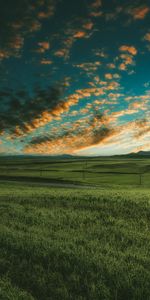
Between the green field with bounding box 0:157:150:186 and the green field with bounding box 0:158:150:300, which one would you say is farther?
the green field with bounding box 0:157:150:186

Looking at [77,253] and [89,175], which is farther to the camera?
[89,175]

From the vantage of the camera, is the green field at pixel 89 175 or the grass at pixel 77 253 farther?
the green field at pixel 89 175

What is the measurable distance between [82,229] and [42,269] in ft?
11.1

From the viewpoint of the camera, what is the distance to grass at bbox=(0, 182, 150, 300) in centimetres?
614

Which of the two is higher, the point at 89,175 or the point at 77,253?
the point at 89,175

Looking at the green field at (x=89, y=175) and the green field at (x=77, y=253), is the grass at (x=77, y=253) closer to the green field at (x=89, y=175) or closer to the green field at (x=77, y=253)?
the green field at (x=77, y=253)

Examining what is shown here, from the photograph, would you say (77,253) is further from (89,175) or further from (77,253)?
(89,175)

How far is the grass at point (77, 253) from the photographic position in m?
6.14

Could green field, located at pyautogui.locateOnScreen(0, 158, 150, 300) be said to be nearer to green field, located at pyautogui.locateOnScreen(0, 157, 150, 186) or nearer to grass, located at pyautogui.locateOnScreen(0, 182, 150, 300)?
grass, located at pyautogui.locateOnScreen(0, 182, 150, 300)

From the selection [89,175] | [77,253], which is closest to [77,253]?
[77,253]

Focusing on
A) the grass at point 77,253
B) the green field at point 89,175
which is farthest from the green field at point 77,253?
the green field at point 89,175

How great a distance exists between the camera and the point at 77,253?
7.86 metres

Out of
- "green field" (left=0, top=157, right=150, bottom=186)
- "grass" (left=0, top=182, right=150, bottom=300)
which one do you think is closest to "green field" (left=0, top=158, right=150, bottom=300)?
"grass" (left=0, top=182, right=150, bottom=300)

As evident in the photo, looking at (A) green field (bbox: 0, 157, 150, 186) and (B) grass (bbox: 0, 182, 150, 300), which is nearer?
(B) grass (bbox: 0, 182, 150, 300)
